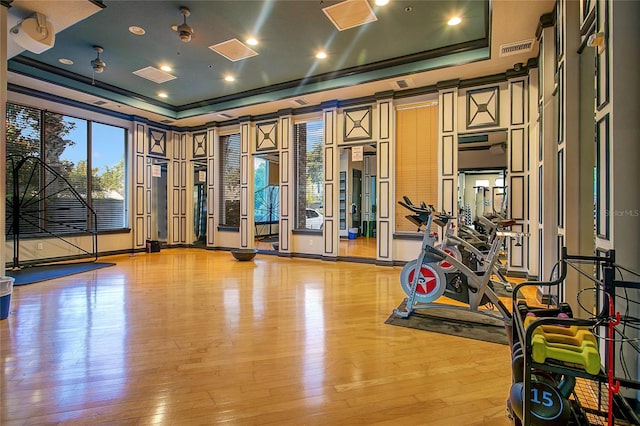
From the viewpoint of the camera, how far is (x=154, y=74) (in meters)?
6.59

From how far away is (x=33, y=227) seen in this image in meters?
6.80

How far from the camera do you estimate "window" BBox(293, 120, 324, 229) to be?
309 inches

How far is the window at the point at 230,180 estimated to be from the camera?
357 inches

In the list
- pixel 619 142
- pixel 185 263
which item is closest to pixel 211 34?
pixel 185 263

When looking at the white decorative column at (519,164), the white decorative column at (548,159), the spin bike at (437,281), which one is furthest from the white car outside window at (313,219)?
the white decorative column at (548,159)

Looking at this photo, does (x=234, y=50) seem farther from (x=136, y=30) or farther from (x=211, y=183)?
(x=211, y=183)

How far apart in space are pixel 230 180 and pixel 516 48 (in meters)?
6.90

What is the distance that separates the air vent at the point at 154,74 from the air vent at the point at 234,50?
5.13ft

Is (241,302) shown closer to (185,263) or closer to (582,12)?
(185,263)

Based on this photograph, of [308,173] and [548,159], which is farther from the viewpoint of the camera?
[308,173]

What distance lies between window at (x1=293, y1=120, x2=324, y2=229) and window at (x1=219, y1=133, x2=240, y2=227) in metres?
1.92

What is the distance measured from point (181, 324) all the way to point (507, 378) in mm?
2913

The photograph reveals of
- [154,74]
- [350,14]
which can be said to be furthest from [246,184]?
[350,14]

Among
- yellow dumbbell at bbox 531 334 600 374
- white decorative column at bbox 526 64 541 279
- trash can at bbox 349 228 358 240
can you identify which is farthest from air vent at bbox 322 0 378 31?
trash can at bbox 349 228 358 240
